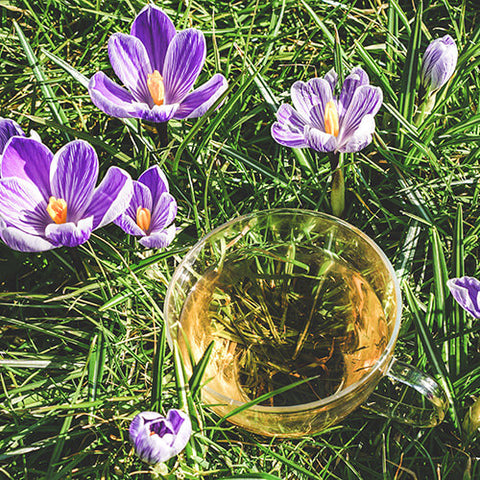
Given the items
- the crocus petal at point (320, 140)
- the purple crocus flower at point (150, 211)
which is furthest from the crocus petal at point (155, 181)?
the crocus petal at point (320, 140)

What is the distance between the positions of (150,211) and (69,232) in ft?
0.54

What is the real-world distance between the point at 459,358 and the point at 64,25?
0.96m

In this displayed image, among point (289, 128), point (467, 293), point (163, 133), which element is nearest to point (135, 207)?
point (163, 133)

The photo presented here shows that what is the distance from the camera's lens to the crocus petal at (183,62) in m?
0.96

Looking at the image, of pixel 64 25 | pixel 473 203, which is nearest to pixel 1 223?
pixel 64 25

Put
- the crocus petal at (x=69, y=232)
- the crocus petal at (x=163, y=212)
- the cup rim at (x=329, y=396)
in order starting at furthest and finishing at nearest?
1. the crocus petal at (x=163, y=212)
2. the crocus petal at (x=69, y=232)
3. the cup rim at (x=329, y=396)

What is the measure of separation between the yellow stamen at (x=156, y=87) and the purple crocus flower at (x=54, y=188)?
138 millimetres

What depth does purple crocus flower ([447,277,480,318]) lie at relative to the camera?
813 mm

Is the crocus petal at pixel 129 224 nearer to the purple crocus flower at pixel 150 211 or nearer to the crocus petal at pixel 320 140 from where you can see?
the purple crocus flower at pixel 150 211

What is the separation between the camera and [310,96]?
97 cm

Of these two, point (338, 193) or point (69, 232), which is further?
point (338, 193)

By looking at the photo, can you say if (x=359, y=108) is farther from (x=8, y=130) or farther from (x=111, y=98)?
(x=8, y=130)

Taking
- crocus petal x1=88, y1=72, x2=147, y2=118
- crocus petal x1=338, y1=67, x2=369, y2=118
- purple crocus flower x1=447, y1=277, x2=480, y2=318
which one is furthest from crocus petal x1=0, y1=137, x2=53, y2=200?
purple crocus flower x1=447, y1=277, x2=480, y2=318

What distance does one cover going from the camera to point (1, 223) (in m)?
0.79
